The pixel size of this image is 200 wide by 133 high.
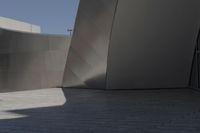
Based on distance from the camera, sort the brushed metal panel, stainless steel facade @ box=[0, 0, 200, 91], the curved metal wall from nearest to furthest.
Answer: the brushed metal panel → stainless steel facade @ box=[0, 0, 200, 91] → the curved metal wall

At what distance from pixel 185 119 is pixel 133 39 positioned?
7.75 metres

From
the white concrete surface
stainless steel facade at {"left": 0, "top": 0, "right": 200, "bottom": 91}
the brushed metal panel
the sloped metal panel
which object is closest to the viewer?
the brushed metal panel

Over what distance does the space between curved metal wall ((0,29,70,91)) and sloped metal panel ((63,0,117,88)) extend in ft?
2.34

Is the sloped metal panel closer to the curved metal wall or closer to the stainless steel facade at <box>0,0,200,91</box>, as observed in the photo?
the stainless steel facade at <box>0,0,200,91</box>

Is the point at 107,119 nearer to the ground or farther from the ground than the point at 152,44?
nearer to the ground

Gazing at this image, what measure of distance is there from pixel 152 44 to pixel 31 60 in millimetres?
6554

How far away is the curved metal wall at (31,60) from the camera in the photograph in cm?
1788

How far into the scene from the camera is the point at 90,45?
57.0ft

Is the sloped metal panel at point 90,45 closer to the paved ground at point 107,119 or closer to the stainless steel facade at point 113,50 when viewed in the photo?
the stainless steel facade at point 113,50

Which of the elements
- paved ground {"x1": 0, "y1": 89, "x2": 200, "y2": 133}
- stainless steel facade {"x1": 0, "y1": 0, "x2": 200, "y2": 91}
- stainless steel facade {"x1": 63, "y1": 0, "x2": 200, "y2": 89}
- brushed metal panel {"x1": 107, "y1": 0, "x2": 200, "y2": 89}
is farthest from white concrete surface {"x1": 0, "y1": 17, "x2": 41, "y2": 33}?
paved ground {"x1": 0, "y1": 89, "x2": 200, "y2": 133}

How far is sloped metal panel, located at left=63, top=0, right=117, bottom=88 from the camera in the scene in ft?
49.1

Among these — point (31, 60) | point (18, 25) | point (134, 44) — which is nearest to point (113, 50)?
point (134, 44)

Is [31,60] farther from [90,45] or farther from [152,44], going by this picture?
[152,44]

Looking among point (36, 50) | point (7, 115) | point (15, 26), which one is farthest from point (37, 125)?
point (15, 26)
